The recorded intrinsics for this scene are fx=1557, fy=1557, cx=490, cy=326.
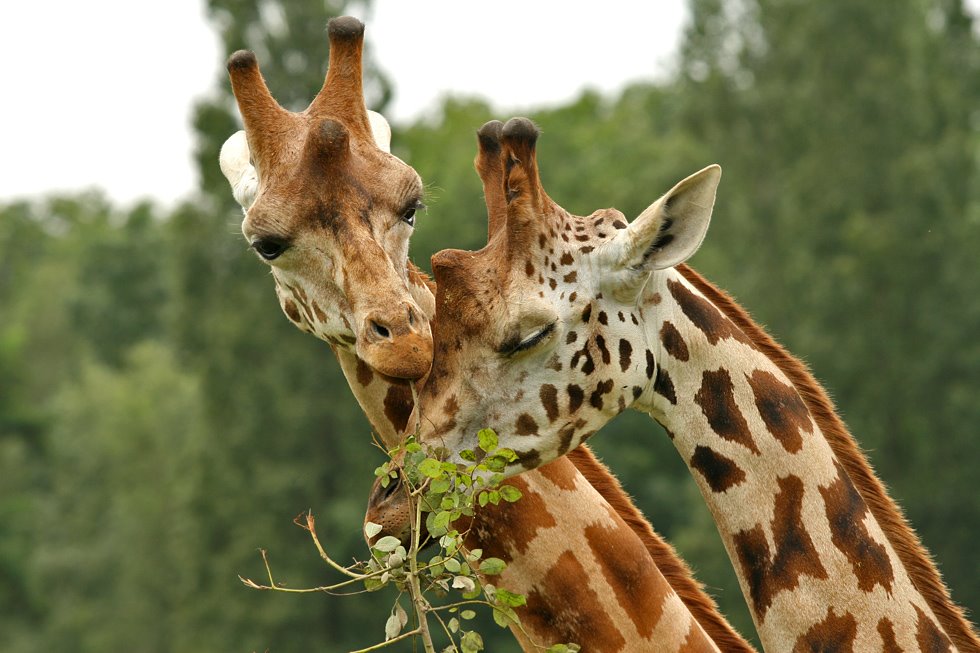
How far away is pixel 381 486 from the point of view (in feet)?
18.1

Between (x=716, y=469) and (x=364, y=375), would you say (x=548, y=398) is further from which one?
(x=364, y=375)

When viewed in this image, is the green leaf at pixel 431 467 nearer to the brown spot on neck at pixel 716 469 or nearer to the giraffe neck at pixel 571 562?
the giraffe neck at pixel 571 562

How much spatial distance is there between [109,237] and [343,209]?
82.5 m

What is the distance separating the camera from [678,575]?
6285mm

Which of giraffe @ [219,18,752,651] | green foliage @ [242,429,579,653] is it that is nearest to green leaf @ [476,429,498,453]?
green foliage @ [242,429,579,653]

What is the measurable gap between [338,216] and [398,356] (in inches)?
26.8

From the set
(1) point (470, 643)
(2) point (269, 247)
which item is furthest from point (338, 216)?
(1) point (470, 643)

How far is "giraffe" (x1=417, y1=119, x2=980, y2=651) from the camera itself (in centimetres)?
547

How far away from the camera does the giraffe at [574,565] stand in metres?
5.85

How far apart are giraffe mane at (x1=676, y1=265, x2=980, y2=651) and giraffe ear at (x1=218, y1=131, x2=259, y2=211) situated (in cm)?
176

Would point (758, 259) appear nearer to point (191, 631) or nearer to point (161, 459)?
point (191, 631)

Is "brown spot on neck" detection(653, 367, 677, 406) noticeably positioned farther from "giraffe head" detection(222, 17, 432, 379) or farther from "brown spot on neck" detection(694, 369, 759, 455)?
"giraffe head" detection(222, 17, 432, 379)

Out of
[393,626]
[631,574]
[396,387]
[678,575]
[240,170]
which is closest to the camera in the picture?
[393,626]

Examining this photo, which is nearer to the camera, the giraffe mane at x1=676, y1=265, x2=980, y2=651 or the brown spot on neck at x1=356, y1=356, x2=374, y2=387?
the giraffe mane at x1=676, y1=265, x2=980, y2=651
